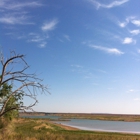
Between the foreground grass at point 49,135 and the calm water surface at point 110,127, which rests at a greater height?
the foreground grass at point 49,135

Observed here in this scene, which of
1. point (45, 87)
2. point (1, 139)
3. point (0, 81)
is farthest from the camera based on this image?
point (1, 139)

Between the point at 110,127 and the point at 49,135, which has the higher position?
the point at 49,135

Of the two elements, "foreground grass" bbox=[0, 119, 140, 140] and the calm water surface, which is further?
the calm water surface

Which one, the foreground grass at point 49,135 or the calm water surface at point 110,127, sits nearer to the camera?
the foreground grass at point 49,135

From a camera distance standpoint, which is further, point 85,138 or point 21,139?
point 85,138

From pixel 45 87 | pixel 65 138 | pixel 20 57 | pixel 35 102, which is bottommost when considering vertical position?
pixel 65 138

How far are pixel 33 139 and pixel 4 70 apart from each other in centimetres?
1712

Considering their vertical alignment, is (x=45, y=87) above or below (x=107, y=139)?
above

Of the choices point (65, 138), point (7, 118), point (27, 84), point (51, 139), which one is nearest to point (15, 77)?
point (27, 84)

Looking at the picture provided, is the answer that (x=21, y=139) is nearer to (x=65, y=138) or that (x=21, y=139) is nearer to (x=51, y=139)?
(x=51, y=139)

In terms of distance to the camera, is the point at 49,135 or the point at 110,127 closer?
the point at 49,135

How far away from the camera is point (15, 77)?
8.74 meters

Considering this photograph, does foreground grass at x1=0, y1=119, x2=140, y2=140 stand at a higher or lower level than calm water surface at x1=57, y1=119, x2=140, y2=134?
higher

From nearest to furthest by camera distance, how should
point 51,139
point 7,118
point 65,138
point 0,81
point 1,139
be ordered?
point 0,81
point 1,139
point 51,139
point 65,138
point 7,118
